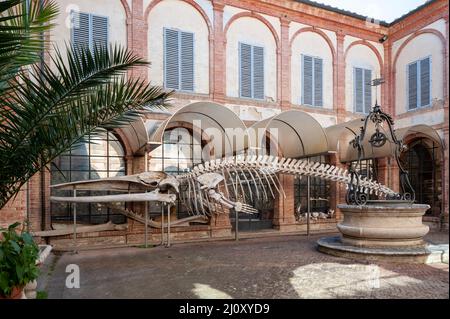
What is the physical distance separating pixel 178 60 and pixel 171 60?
0.86 ft

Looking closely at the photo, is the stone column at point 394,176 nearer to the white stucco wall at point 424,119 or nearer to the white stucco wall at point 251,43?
the white stucco wall at point 424,119

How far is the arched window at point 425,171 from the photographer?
14.8 meters

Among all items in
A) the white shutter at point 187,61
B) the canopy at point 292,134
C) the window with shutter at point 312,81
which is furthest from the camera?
the window with shutter at point 312,81

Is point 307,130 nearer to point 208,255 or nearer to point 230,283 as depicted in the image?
point 208,255

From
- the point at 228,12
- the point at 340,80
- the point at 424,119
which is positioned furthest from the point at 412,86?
the point at 228,12

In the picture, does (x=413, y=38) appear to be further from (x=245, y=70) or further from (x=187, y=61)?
(x=187, y=61)

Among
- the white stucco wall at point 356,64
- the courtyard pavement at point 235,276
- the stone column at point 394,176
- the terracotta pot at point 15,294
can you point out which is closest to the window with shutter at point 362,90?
the white stucco wall at point 356,64

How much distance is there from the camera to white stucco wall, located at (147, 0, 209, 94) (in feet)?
38.4

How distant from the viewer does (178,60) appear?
12141 mm

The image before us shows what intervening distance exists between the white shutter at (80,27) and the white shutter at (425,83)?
1364 cm

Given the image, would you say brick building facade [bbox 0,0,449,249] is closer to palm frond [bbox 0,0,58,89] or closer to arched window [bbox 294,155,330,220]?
arched window [bbox 294,155,330,220]

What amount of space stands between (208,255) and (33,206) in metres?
5.19

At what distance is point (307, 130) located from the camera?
41.2ft
